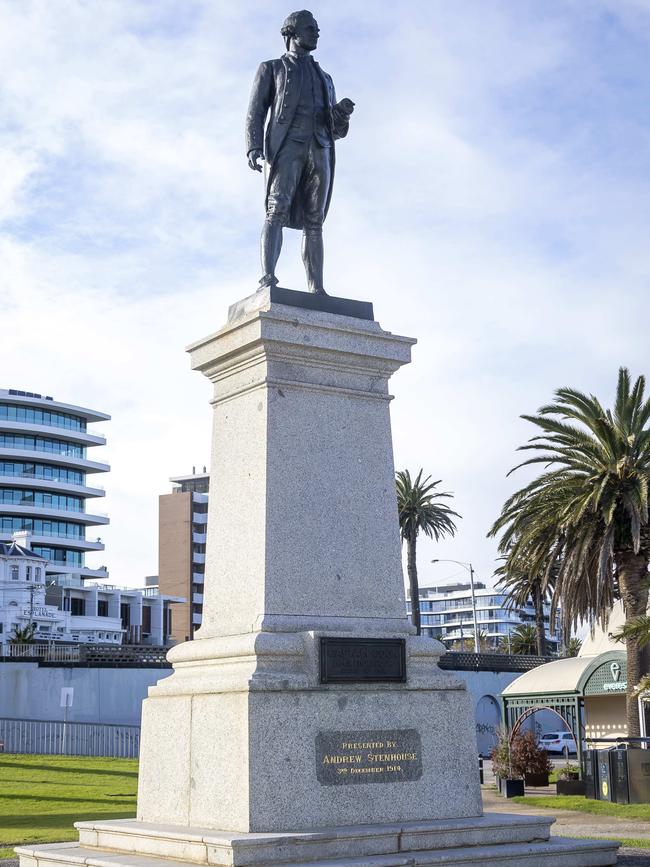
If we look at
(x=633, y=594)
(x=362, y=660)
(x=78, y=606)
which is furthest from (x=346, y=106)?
(x=78, y=606)

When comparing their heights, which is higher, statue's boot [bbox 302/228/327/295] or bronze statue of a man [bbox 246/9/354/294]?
bronze statue of a man [bbox 246/9/354/294]

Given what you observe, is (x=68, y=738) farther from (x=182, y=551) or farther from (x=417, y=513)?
(x=182, y=551)

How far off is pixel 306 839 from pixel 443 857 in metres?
1.11

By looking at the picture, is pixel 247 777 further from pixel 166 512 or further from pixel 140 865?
pixel 166 512

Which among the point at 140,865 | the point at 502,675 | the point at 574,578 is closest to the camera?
the point at 140,865

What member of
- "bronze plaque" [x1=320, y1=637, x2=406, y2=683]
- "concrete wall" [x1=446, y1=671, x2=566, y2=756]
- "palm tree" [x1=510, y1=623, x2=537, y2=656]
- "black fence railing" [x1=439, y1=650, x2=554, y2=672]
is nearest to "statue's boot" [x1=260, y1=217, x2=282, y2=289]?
"bronze plaque" [x1=320, y1=637, x2=406, y2=683]

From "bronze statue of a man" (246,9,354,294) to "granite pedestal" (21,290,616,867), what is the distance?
790mm

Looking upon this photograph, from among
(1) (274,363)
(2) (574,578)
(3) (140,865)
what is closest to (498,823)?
(3) (140,865)

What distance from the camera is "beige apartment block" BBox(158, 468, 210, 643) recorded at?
13325 cm

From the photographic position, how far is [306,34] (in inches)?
450

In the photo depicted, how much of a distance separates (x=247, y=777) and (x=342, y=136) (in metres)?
6.12

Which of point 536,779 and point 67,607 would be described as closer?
point 536,779

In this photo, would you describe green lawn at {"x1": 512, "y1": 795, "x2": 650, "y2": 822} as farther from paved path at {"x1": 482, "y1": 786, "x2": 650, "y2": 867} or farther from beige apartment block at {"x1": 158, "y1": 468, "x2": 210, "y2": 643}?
beige apartment block at {"x1": 158, "y1": 468, "x2": 210, "y2": 643}

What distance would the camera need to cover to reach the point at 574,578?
33062mm
